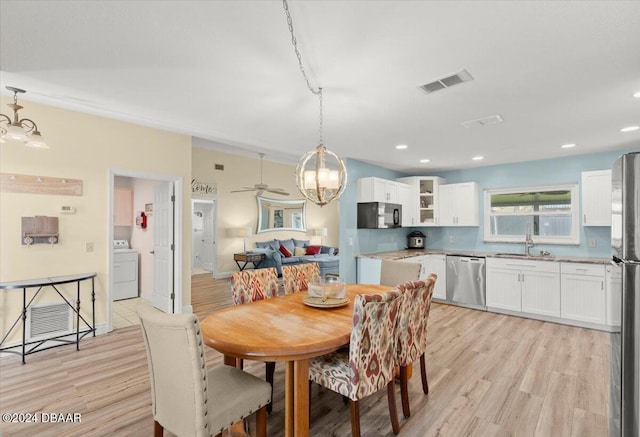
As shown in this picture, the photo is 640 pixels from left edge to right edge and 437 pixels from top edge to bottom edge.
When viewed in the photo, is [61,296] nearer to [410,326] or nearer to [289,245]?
[410,326]

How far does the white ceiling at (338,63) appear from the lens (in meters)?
1.75

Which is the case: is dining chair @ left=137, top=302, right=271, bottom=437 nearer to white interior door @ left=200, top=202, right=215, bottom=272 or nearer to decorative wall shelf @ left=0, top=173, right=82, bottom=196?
decorative wall shelf @ left=0, top=173, right=82, bottom=196

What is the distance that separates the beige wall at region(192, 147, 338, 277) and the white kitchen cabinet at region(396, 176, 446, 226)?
3.80 metres

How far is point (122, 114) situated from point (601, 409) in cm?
527

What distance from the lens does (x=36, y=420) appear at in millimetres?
2223

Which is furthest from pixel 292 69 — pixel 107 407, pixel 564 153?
pixel 564 153

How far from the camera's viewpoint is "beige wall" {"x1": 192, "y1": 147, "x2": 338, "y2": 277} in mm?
7348

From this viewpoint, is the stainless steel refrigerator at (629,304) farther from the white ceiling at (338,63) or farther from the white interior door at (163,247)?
the white interior door at (163,247)

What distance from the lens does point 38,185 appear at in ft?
11.0

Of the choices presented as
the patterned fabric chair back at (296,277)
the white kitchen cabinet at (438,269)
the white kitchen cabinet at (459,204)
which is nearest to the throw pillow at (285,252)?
the white kitchen cabinet at (438,269)

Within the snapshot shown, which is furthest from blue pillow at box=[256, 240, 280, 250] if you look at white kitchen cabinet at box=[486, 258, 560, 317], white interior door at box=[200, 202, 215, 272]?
white kitchen cabinet at box=[486, 258, 560, 317]

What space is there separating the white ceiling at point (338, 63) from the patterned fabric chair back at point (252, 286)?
1.66m

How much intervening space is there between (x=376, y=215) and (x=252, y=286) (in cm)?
283

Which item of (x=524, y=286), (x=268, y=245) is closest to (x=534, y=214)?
(x=524, y=286)
